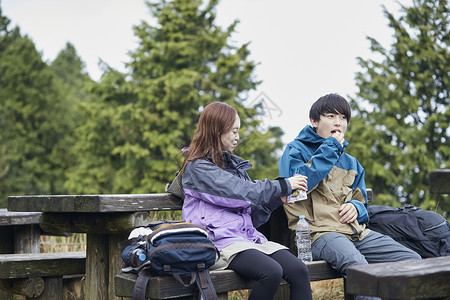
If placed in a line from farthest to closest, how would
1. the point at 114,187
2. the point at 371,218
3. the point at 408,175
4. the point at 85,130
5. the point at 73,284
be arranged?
the point at 85,130 < the point at 114,187 < the point at 408,175 < the point at 73,284 < the point at 371,218

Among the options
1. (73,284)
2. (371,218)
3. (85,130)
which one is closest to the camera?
(371,218)

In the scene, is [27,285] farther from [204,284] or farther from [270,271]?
[270,271]

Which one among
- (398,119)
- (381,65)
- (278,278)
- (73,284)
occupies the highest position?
(381,65)

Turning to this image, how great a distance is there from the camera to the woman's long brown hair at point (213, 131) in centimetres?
361

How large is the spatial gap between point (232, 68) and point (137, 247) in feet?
57.6

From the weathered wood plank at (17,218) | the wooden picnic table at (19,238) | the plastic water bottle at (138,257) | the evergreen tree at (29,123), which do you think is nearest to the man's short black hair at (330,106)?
the plastic water bottle at (138,257)

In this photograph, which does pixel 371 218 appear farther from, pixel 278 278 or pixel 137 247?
pixel 137 247

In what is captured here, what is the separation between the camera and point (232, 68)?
66.3 feet

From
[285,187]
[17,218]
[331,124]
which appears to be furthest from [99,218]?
[17,218]

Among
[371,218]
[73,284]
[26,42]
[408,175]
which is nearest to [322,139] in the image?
[371,218]

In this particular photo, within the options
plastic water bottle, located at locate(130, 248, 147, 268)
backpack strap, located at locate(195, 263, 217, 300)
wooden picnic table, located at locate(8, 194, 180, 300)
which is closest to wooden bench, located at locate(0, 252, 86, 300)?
wooden picnic table, located at locate(8, 194, 180, 300)

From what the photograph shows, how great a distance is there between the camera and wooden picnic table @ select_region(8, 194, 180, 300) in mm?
3615

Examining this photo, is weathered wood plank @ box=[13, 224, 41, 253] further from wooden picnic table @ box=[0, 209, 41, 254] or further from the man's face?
the man's face

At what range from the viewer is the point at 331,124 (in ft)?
13.2
